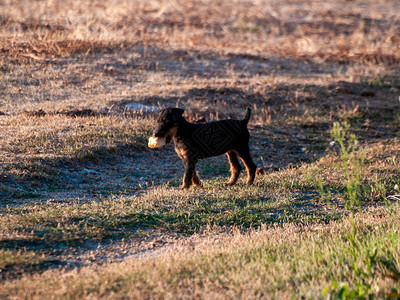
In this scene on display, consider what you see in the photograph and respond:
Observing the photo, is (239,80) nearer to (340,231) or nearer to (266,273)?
(340,231)

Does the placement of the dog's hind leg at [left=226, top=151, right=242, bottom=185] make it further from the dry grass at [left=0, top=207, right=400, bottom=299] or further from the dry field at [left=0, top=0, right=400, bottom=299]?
the dry grass at [left=0, top=207, right=400, bottom=299]

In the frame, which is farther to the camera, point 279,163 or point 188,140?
point 279,163

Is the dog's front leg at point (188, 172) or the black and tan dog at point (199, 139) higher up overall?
the black and tan dog at point (199, 139)

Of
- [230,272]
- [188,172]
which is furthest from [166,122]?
[230,272]

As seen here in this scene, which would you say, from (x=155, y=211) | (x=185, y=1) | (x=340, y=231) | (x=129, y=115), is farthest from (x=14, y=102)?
(x=185, y=1)

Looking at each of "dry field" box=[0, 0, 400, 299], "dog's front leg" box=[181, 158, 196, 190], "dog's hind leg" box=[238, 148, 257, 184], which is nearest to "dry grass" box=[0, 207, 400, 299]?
"dry field" box=[0, 0, 400, 299]

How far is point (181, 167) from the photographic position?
37.1 feet

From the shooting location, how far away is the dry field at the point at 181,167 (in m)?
5.22

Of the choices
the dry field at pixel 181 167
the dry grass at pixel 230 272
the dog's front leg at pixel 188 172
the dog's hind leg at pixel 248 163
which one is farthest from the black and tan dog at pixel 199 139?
the dry grass at pixel 230 272

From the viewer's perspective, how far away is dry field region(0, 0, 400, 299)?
17.1 ft

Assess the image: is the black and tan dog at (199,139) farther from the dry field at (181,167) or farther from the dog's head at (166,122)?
the dry field at (181,167)

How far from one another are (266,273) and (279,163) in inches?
268

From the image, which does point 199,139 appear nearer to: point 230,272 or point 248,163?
point 248,163

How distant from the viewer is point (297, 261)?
5.52 m
